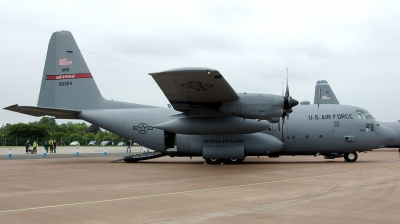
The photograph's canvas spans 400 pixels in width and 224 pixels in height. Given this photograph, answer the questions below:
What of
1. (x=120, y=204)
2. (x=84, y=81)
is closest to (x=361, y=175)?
(x=120, y=204)

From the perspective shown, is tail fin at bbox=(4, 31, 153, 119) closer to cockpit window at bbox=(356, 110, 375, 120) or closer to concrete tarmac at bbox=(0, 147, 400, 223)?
concrete tarmac at bbox=(0, 147, 400, 223)

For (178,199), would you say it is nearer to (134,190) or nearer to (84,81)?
(134,190)

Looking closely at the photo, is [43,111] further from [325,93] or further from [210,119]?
[325,93]

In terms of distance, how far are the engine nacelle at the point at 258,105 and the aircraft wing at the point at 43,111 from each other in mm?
9974

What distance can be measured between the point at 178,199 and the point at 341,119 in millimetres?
14616

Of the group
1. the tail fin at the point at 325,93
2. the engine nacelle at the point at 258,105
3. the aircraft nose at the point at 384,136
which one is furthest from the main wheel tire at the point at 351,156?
the tail fin at the point at 325,93

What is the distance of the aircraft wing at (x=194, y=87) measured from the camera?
49.8 feet

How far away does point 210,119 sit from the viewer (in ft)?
65.8

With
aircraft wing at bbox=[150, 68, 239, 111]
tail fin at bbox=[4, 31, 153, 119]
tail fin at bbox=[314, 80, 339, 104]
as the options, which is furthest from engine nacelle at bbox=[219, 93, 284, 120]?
tail fin at bbox=[314, 80, 339, 104]

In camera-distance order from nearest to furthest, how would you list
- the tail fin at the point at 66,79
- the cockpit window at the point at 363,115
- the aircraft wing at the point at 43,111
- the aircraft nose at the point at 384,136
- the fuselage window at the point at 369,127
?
the aircraft wing at the point at 43,111
the fuselage window at the point at 369,127
the aircraft nose at the point at 384,136
the cockpit window at the point at 363,115
the tail fin at the point at 66,79

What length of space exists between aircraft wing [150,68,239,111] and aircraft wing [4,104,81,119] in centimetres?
696

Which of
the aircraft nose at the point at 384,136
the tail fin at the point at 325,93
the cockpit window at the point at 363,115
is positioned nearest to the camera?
the aircraft nose at the point at 384,136

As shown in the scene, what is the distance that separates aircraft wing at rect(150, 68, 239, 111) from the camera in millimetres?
15164

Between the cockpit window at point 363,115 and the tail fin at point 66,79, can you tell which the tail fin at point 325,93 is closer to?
the cockpit window at point 363,115
